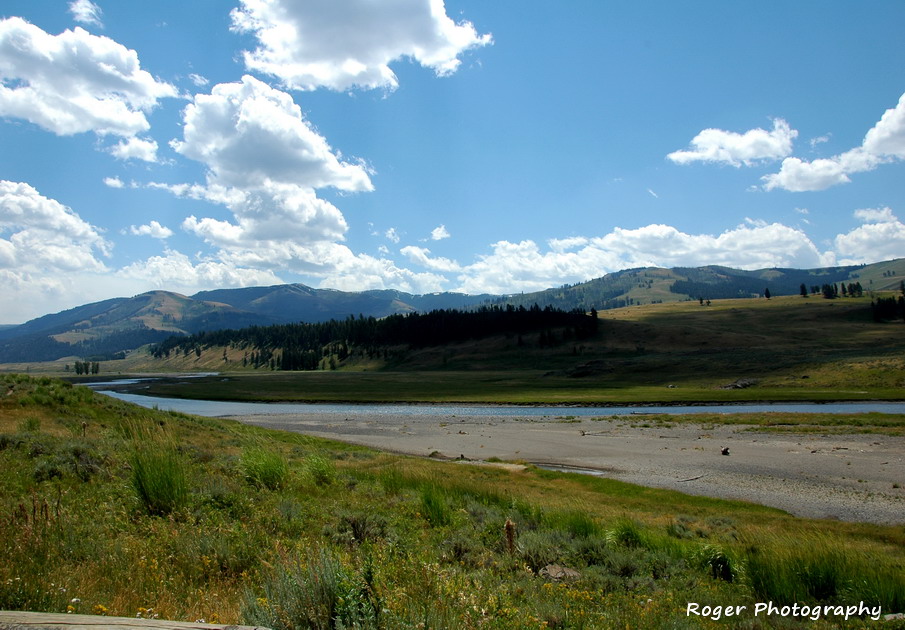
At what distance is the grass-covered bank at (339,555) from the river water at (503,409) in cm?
5028

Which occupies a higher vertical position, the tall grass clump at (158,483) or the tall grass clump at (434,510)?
the tall grass clump at (158,483)

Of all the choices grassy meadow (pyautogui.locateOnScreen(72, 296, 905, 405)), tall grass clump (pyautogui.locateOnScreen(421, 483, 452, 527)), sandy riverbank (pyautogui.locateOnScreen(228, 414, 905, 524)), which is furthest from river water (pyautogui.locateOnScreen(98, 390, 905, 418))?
tall grass clump (pyautogui.locateOnScreen(421, 483, 452, 527))

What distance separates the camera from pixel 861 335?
128 m

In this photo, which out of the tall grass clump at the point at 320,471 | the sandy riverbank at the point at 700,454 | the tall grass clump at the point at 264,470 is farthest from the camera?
the sandy riverbank at the point at 700,454

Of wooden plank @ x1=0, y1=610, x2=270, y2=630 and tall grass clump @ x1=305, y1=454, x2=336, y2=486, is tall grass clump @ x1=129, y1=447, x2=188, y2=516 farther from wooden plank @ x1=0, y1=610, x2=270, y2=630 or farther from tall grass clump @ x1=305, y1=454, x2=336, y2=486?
wooden plank @ x1=0, y1=610, x2=270, y2=630

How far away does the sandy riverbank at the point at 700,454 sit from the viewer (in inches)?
926

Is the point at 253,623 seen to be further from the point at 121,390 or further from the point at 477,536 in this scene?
the point at 121,390

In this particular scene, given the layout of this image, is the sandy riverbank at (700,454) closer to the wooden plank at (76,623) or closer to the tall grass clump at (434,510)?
the tall grass clump at (434,510)

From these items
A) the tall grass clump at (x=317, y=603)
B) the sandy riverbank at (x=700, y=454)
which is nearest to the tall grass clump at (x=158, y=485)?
the tall grass clump at (x=317, y=603)

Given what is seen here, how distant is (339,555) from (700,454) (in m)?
35.3

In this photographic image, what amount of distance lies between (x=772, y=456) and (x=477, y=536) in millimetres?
31985

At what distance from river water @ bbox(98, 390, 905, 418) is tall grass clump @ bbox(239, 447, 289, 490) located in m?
49.0

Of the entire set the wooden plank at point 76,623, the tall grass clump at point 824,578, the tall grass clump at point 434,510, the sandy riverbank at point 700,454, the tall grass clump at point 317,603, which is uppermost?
the wooden plank at point 76,623

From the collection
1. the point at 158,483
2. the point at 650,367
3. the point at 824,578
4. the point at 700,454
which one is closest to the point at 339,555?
the point at 158,483
